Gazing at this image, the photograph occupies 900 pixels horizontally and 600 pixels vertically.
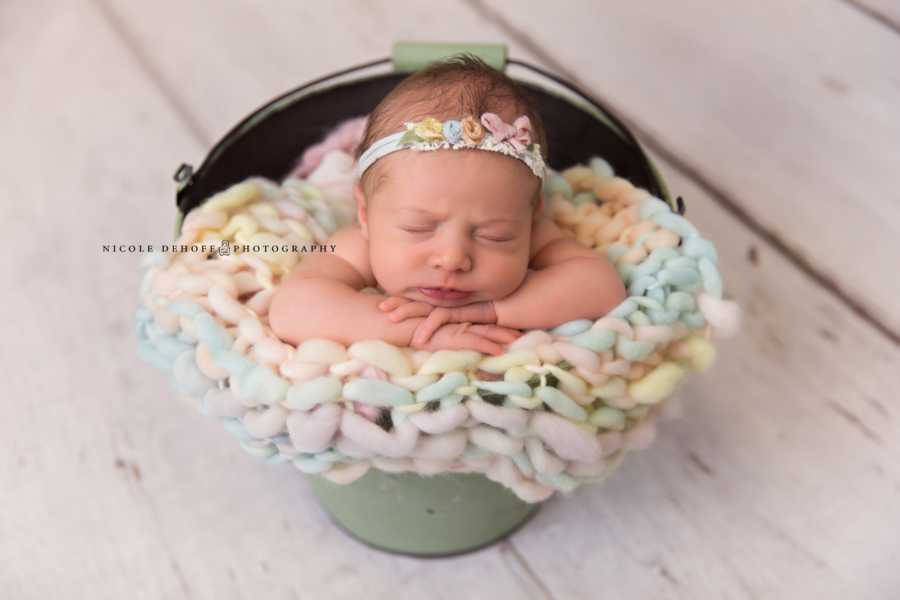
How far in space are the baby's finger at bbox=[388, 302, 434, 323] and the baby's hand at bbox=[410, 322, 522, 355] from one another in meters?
0.02

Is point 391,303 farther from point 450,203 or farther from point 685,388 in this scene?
point 685,388

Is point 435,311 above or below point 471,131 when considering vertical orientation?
below

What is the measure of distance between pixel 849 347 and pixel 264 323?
702 millimetres

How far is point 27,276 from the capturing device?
Answer: 112 centimetres

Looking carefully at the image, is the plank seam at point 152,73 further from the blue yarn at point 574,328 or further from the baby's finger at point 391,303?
the blue yarn at point 574,328

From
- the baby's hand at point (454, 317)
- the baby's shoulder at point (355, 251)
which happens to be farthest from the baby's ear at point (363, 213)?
the baby's hand at point (454, 317)

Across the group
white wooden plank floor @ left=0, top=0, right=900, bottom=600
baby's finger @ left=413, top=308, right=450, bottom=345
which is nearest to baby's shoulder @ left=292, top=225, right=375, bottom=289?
baby's finger @ left=413, top=308, right=450, bottom=345

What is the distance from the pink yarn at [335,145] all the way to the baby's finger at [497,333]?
0.34m

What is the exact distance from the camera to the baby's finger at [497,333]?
2.36 feet

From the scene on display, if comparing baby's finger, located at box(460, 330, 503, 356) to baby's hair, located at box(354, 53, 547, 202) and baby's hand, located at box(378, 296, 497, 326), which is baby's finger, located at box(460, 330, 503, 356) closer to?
baby's hand, located at box(378, 296, 497, 326)

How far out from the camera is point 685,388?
3.44 ft

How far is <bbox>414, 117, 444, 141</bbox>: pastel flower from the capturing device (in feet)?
2.34

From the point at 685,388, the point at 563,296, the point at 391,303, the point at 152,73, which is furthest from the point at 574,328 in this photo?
the point at 152,73

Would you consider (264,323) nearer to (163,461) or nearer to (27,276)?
(163,461)
